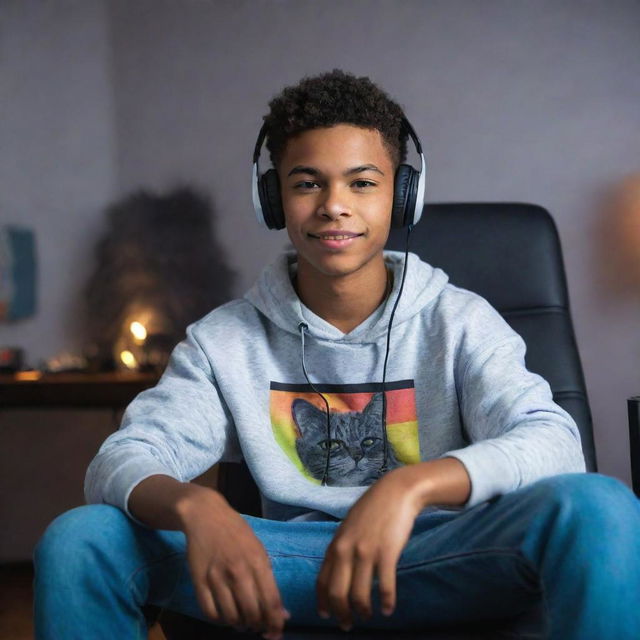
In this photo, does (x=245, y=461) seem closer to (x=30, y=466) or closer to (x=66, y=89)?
(x=30, y=466)

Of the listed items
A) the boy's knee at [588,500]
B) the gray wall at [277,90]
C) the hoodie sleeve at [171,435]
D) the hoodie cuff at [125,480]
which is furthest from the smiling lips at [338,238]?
the gray wall at [277,90]

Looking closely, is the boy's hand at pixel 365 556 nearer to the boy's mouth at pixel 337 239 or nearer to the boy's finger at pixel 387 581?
the boy's finger at pixel 387 581

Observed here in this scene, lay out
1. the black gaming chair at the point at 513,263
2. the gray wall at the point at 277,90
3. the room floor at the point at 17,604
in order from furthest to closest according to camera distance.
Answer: the gray wall at the point at 277,90
the room floor at the point at 17,604
the black gaming chair at the point at 513,263

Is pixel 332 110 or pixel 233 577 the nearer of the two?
pixel 233 577

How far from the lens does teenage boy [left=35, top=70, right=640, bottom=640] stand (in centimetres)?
86

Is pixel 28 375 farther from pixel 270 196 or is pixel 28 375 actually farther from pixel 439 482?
pixel 439 482

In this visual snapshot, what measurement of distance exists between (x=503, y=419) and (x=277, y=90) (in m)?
1.83

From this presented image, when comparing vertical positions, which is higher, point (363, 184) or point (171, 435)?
point (363, 184)

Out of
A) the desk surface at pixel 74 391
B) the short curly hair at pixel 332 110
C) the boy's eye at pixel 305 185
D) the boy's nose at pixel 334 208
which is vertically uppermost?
the short curly hair at pixel 332 110

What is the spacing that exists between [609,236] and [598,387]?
0.44 metres

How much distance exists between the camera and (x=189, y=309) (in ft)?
9.05

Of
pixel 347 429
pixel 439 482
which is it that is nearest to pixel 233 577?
pixel 439 482

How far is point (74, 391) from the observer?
2.54 m

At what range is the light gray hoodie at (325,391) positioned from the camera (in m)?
1.24
